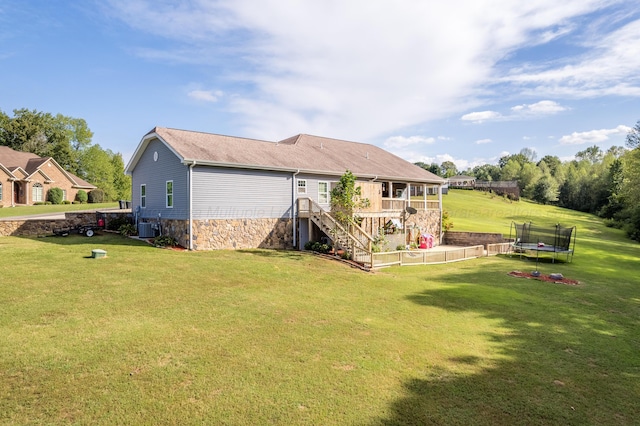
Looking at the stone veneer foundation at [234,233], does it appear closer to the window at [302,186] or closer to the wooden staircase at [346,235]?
the wooden staircase at [346,235]

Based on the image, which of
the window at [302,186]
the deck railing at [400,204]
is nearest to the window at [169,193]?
the window at [302,186]

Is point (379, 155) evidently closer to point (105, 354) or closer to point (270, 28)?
point (270, 28)

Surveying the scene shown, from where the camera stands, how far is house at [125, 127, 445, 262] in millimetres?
16859

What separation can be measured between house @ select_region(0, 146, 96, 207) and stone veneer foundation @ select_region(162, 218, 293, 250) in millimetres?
29366

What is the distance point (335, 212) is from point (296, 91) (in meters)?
9.16

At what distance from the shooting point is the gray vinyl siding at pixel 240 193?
55.2 feet

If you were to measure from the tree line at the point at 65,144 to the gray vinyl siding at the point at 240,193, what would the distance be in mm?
44642

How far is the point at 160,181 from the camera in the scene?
62.5 ft

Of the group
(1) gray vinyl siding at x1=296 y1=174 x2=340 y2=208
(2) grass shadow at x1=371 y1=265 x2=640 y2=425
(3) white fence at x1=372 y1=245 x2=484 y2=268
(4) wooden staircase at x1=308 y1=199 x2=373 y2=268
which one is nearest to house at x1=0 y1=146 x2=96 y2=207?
(1) gray vinyl siding at x1=296 y1=174 x2=340 y2=208

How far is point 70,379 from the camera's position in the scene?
4984mm

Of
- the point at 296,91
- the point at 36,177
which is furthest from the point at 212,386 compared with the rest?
the point at 36,177

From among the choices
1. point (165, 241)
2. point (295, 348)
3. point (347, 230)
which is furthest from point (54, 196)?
point (295, 348)

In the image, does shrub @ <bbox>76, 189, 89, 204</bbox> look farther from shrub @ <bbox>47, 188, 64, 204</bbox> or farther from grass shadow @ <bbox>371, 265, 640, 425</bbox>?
grass shadow @ <bbox>371, 265, 640, 425</bbox>

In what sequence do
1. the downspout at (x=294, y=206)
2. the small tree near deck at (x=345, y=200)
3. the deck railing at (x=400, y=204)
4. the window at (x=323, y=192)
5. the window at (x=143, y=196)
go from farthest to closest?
the deck railing at (x=400, y=204) < the window at (x=323, y=192) < the window at (x=143, y=196) < the downspout at (x=294, y=206) < the small tree near deck at (x=345, y=200)
